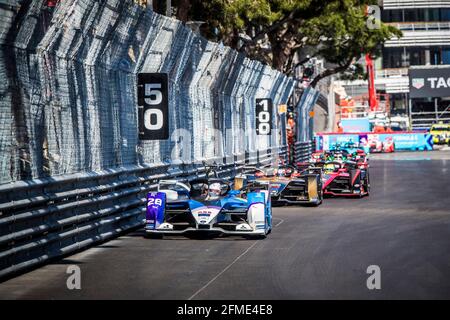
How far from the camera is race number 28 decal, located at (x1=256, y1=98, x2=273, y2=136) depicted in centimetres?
2972

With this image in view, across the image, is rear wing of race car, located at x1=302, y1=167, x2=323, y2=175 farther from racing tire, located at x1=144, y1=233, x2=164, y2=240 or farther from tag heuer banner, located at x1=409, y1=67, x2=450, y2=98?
tag heuer banner, located at x1=409, y1=67, x2=450, y2=98

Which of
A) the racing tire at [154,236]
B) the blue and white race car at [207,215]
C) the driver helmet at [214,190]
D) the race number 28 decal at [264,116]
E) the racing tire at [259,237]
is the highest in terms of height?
the race number 28 decal at [264,116]

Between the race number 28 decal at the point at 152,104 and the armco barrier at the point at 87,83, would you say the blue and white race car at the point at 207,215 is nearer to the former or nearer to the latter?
the armco barrier at the point at 87,83

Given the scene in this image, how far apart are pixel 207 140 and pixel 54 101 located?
10.1m

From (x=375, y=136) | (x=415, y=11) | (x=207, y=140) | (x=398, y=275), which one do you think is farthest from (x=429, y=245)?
(x=415, y=11)

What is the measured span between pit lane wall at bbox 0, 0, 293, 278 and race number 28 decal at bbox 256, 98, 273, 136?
9590mm

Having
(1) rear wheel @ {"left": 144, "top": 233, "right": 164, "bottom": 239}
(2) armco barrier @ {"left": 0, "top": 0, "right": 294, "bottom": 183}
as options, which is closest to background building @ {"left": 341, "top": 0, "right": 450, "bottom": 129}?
(2) armco barrier @ {"left": 0, "top": 0, "right": 294, "bottom": 183}

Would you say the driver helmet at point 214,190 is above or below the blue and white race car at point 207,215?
above

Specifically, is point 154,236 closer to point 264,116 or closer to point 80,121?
point 80,121

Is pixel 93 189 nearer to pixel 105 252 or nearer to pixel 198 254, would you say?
pixel 105 252

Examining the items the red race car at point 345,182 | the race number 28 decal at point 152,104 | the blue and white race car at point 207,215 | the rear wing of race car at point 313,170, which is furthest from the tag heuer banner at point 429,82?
the blue and white race car at point 207,215

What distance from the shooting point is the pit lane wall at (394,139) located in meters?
58.4

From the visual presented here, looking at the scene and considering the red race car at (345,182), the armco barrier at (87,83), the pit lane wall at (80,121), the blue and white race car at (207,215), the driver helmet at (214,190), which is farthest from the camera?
the red race car at (345,182)

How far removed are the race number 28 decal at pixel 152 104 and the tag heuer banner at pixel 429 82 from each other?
60577mm
